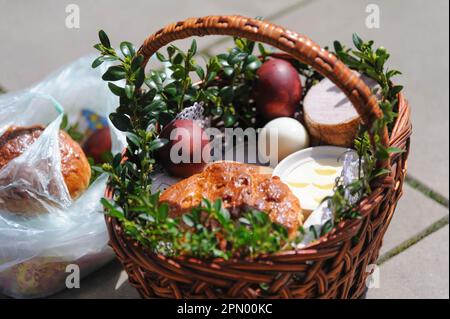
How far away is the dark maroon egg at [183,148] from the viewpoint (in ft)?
5.80

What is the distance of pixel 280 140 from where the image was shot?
191cm

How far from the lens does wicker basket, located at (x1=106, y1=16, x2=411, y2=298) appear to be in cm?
139

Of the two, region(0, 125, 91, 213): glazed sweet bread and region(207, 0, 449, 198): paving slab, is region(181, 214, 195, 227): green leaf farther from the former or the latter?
region(207, 0, 449, 198): paving slab

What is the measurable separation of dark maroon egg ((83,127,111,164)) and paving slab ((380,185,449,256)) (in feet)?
3.33

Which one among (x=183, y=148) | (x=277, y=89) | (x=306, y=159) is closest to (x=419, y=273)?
(x=306, y=159)

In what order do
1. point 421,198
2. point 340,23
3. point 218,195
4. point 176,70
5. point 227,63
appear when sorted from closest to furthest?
point 218,195
point 176,70
point 227,63
point 421,198
point 340,23

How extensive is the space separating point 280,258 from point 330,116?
2.18 feet

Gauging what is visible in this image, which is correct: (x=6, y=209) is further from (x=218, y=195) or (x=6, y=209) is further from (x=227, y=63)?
(x=227, y=63)

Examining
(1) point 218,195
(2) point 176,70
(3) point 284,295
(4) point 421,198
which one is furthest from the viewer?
(4) point 421,198
